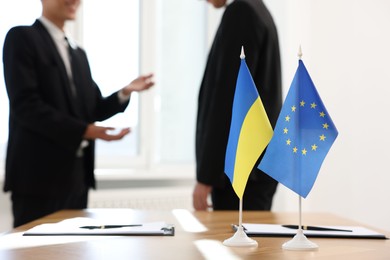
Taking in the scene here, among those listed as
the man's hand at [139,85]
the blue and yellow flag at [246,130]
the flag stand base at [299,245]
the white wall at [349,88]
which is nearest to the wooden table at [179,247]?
the flag stand base at [299,245]

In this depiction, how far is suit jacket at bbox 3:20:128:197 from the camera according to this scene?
2305 mm

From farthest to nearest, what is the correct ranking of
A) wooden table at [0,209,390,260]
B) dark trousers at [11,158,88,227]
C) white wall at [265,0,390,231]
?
white wall at [265,0,390,231] → dark trousers at [11,158,88,227] → wooden table at [0,209,390,260]

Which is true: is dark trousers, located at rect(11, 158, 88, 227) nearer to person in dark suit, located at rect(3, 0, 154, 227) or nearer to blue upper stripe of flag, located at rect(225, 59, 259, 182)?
person in dark suit, located at rect(3, 0, 154, 227)

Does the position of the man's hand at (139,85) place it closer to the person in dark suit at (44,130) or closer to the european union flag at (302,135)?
the person in dark suit at (44,130)

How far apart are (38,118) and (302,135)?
1284 mm

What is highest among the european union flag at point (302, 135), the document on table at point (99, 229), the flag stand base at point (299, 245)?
the european union flag at point (302, 135)

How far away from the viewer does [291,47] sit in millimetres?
4379

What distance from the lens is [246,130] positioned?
1.33 metres

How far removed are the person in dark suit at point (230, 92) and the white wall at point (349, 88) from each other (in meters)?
2.00

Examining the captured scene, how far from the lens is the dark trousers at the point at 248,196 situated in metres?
2.13

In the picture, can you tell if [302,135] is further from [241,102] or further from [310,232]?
[310,232]

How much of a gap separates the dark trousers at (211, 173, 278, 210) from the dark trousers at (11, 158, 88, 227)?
1.94 ft

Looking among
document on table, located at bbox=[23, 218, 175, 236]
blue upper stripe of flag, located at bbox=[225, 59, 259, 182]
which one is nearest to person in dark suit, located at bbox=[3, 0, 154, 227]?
document on table, located at bbox=[23, 218, 175, 236]

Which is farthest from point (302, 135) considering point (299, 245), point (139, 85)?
point (139, 85)
